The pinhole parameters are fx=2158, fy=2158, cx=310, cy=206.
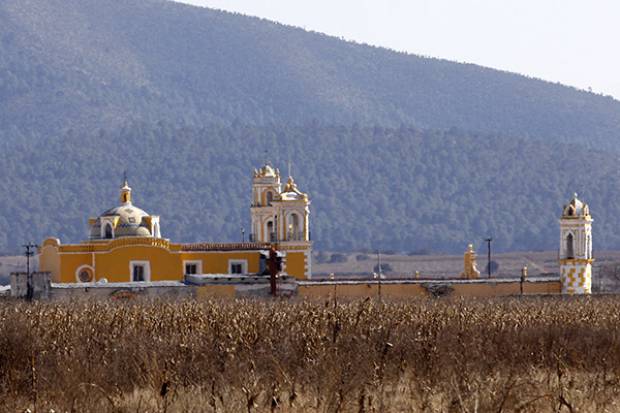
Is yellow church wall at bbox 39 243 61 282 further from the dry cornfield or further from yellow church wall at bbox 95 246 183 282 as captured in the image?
the dry cornfield

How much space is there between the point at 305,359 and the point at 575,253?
3994 centimetres

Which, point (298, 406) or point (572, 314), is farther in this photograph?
point (572, 314)

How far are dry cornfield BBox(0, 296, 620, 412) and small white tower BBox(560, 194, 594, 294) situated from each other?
22.0m

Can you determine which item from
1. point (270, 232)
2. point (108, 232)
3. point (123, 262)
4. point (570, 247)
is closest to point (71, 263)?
point (123, 262)

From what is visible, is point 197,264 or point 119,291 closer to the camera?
point 119,291

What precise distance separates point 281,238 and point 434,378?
47.1m

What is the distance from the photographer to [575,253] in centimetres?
8125

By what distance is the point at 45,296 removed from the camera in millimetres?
72938

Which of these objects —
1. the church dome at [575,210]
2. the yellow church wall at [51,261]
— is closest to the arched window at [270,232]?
the yellow church wall at [51,261]

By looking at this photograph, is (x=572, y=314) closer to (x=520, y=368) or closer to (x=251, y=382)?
(x=520, y=368)

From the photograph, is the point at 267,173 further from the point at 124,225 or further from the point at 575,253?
the point at 575,253

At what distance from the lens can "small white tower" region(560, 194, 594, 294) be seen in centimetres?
8044

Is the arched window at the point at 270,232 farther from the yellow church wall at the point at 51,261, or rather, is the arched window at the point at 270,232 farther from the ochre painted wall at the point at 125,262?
the yellow church wall at the point at 51,261

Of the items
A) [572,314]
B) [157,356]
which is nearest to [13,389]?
[157,356]
